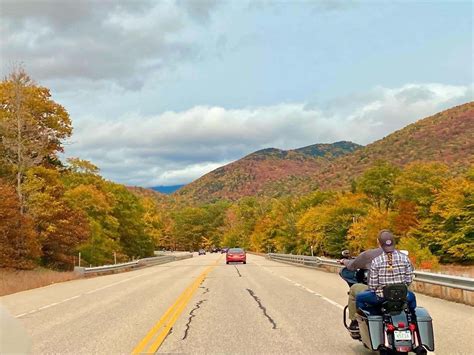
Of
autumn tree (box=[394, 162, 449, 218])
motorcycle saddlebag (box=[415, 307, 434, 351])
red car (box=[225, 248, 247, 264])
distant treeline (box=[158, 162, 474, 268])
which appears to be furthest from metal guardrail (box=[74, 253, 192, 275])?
autumn tree (box=[394, 162, 449, 218])

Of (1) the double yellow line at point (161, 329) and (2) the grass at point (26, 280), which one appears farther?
(2) the grass at point (26, 280)

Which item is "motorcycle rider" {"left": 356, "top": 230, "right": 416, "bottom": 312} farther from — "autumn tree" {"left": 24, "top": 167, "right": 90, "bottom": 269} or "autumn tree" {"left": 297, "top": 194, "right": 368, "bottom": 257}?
"autumn tree" {"left": 297, "top": 194, "right": 368, "bottom": 257}

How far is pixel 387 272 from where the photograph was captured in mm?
6836

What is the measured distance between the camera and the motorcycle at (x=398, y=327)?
6336 millimetres

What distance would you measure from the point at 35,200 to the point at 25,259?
16.3 feet

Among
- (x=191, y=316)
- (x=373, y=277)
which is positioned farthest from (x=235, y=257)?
(x=373, y=277)

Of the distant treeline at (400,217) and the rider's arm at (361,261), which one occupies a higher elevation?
the distant treeline at (400,217)

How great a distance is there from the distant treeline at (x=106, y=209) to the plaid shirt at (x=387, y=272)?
2063 centimetres

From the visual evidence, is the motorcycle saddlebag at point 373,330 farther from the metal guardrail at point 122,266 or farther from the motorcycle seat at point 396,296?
the metal guardrail at point 122,266

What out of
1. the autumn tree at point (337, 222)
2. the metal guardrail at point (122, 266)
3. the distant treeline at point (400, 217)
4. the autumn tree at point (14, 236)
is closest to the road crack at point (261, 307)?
the distant treeline at point (400, 217)

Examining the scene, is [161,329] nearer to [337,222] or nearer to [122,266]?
[122,266]

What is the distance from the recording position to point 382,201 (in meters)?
78.6

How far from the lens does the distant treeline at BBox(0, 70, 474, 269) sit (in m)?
34.1

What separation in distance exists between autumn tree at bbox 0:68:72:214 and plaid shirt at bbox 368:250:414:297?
3042 centimetres
